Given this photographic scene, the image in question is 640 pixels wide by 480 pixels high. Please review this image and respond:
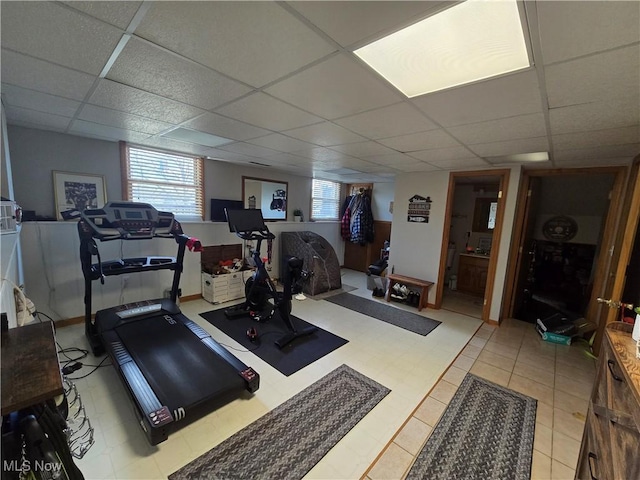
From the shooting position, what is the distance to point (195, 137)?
9.61 ft

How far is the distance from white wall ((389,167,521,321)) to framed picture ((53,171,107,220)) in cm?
430

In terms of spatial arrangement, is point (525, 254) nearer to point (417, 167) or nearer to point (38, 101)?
point (417, 167)

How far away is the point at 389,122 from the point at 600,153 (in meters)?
2.33

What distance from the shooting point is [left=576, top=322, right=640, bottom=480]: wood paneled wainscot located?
92cm

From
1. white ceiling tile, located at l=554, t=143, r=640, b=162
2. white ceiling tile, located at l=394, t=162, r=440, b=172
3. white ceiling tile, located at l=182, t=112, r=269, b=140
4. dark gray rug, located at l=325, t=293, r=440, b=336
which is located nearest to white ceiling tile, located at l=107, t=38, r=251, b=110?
white ceiling tile, located at l=182, t=112, r=269, b=140

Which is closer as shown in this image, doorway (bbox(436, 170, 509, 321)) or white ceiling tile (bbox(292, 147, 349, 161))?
white ceiling tile (bbox(292, 147, 349, 161))

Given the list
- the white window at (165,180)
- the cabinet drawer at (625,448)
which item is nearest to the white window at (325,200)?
the white window at (165,180)

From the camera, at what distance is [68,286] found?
3.07 meters

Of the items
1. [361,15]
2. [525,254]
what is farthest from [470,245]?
[361,15]

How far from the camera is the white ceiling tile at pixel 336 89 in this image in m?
1.33

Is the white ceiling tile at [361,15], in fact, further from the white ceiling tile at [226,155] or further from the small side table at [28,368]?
the white ceiling tile at [226,155]

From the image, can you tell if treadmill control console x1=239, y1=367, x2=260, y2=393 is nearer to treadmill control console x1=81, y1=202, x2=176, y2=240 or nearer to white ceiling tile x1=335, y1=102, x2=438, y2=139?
treadmill control console x1=81, y1=202, x2=176, y2=240

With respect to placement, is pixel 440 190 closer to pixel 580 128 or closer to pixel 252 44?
pixel 580 128

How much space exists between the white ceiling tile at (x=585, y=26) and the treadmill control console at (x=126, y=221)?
3225 millimetres
